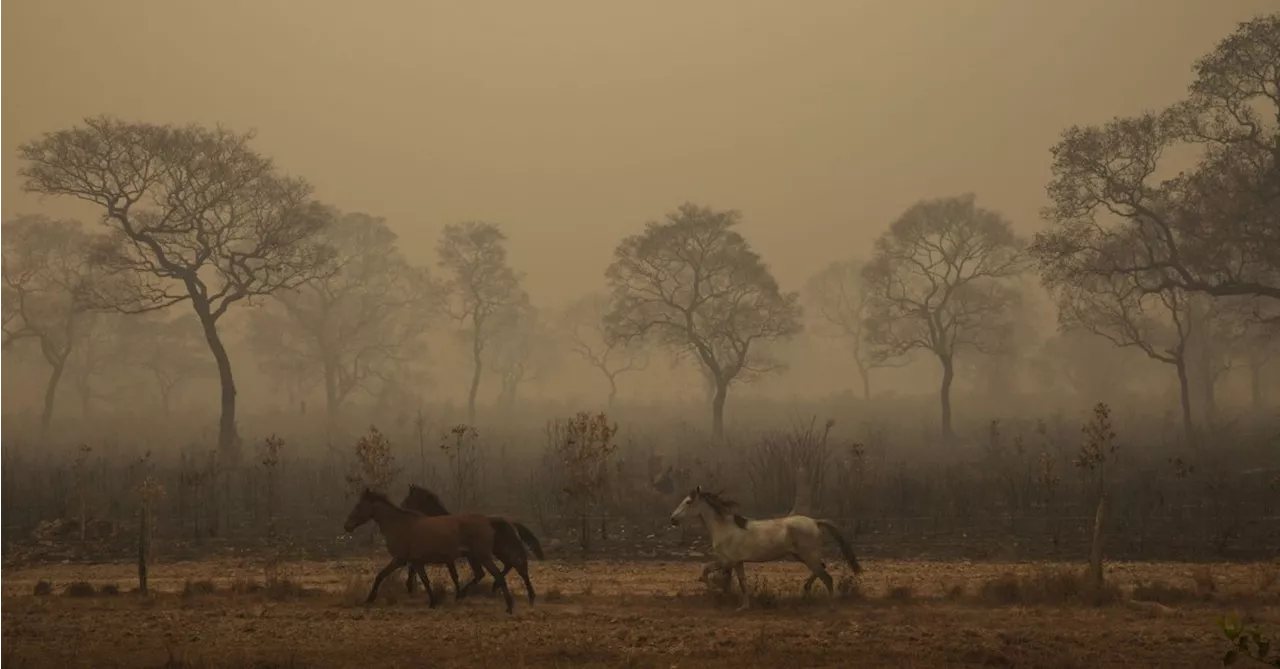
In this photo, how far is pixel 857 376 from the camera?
526 feet

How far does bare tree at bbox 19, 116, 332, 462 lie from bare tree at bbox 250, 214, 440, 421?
742 inches

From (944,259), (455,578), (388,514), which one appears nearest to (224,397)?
(388,514)

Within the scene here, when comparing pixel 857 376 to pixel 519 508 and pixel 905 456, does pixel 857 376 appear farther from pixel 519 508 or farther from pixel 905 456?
pixel 519 508

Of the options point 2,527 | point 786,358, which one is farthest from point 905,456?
point 786,358

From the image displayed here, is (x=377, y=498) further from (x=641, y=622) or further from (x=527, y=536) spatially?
(x=641, y=622)

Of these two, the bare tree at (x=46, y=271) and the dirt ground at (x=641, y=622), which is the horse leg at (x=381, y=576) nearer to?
the dirt ground at (x=641, y=622)

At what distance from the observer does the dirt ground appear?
874cm

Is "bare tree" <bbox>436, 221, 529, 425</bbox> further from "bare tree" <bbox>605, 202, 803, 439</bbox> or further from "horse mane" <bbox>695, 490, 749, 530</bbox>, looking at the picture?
"horse mane" <bbox>695, 490, 749, 530</bbox>

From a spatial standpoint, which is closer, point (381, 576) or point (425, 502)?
point (381, 576)

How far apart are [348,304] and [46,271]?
16.4 metres

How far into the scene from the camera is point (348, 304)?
60.2m

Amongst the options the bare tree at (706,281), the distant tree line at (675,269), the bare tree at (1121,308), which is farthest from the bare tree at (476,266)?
the bare tree at (1121,308)

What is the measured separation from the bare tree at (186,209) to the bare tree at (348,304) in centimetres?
1885

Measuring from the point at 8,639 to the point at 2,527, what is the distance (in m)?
9.69
